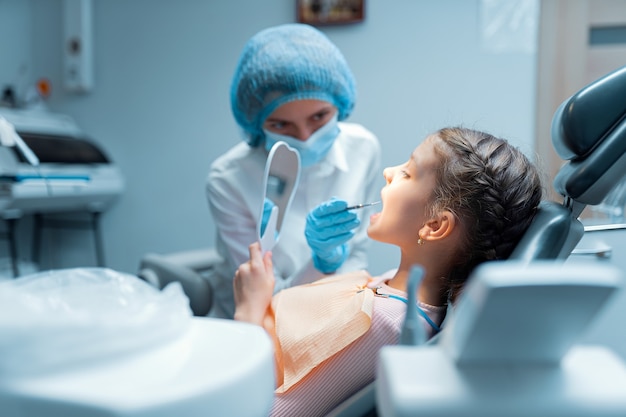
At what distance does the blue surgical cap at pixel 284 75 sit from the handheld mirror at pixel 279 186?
194mm

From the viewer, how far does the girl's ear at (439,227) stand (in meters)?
1.01

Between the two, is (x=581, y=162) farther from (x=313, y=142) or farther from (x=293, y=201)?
(x=293, y=201)

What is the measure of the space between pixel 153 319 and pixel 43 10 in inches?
122

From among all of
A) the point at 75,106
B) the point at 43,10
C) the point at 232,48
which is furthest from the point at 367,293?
the point at 43,10

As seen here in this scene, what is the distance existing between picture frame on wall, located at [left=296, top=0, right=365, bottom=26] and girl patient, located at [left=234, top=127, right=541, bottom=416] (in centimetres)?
159

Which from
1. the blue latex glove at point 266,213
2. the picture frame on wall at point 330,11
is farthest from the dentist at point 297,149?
the picture frame on wall at point 330,11

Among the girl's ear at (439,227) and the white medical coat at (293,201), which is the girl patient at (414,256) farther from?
the white medical coat at (293,201)

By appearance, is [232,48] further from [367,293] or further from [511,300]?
[511,300]

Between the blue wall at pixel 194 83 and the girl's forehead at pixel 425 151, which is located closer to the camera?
the girl's forehead at pixel 425 151

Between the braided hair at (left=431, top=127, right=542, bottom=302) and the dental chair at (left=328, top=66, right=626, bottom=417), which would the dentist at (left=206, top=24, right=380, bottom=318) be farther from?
the dental chair at (left=328, top=66, right=626, bottom=417)

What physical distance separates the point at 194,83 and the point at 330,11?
788mm

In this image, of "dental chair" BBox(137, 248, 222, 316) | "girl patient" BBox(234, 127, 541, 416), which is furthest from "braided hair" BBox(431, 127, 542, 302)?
"dental chair" BBox(137, 248, 222, 316)

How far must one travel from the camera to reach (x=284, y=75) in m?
1.47

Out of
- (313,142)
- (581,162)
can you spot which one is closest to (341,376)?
(581,162)
